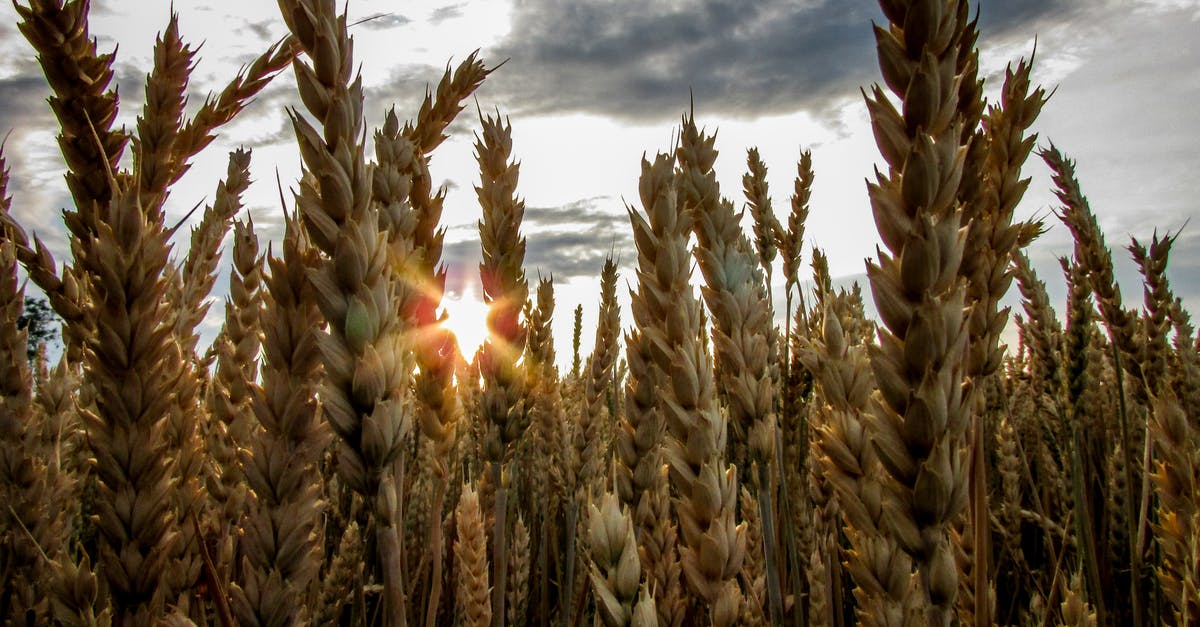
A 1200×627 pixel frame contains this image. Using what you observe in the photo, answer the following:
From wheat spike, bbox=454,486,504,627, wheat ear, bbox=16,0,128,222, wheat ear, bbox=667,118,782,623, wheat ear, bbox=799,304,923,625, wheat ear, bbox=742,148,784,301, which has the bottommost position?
wheat spike, bbox=454,486,504,627

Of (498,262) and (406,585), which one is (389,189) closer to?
(498,262)

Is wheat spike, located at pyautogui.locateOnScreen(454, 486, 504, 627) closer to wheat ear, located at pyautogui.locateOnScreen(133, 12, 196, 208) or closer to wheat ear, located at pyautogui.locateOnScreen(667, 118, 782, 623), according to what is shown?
wheat ear, located at pyautogui.locateOnScreen(667, 118, 782, 623)

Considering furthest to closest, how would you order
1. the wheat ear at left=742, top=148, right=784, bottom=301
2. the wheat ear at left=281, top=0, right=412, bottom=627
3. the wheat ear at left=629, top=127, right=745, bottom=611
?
the wheat ear at left=742, top=148, right=784, bottom=301 → the wheat ear at left=629, top=127, right=745, bottom=611 → the wheat ear at left=281, top=0, right=412, bottom=627

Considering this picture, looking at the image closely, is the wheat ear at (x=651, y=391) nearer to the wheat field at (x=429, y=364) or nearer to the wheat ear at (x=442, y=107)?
the wheat field at (x=429, y=364)

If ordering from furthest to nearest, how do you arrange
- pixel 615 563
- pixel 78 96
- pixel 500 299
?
pixel 500 299 → pixel 78 96 → pixel 615 563

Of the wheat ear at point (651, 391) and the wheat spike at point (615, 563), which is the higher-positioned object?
the wheat ear at point (651, 391)

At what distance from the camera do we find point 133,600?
1.11 metres

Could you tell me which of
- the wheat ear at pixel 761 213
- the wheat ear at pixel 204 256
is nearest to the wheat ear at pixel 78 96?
the wheat ear at pixel 204 256

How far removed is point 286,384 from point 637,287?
57cm

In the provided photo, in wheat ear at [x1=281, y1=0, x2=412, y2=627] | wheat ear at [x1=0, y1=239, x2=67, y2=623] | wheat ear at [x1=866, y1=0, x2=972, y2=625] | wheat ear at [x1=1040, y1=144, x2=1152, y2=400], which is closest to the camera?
wheat ear at [x1=866, y1=0, x2=972, y2=625]

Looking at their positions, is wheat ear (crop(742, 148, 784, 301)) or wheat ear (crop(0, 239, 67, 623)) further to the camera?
wheat ear (crop(742, 148, 784, 301))

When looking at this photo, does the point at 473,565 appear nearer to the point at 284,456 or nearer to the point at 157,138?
the point at 284,456

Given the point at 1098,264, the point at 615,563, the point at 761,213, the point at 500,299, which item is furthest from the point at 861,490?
the point at 761,213

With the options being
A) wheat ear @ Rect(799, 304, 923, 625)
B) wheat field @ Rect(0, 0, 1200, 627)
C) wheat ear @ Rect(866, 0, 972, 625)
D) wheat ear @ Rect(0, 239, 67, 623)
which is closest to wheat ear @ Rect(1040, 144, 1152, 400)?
wheat field @ Rect(0, 0, 1200, 627)
